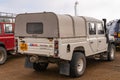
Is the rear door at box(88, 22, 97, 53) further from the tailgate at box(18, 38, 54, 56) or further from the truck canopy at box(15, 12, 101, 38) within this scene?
the tailgate at box(18, 38, 54, 56)

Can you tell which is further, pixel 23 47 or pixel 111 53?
pixel 111 53

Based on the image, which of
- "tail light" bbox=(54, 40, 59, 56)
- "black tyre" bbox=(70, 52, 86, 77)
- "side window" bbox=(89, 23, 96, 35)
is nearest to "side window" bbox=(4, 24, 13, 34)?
"side window" bbox=(89, 23, 96, 35)

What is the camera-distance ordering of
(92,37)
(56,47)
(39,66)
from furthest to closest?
(39,66) < (92,37) < (56,47)

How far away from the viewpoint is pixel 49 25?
25.1 feet

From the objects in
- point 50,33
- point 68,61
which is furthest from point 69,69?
point 50,33

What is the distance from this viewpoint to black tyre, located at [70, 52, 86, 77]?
7.99m

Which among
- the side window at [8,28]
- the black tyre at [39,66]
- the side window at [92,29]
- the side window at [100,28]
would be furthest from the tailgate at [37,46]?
the side window at [8,28]

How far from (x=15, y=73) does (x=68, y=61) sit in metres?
2.52

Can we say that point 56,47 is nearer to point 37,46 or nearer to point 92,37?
Answer: point 37,46

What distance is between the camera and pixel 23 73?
916 cm

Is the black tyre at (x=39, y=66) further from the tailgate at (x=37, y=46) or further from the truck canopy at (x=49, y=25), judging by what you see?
the truck canopy at (x=49, y=25)

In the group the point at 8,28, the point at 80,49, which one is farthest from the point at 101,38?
the point at 8,28

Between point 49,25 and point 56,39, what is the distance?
593 millimetres

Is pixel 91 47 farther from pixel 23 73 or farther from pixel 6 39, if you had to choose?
pixel 6 39
